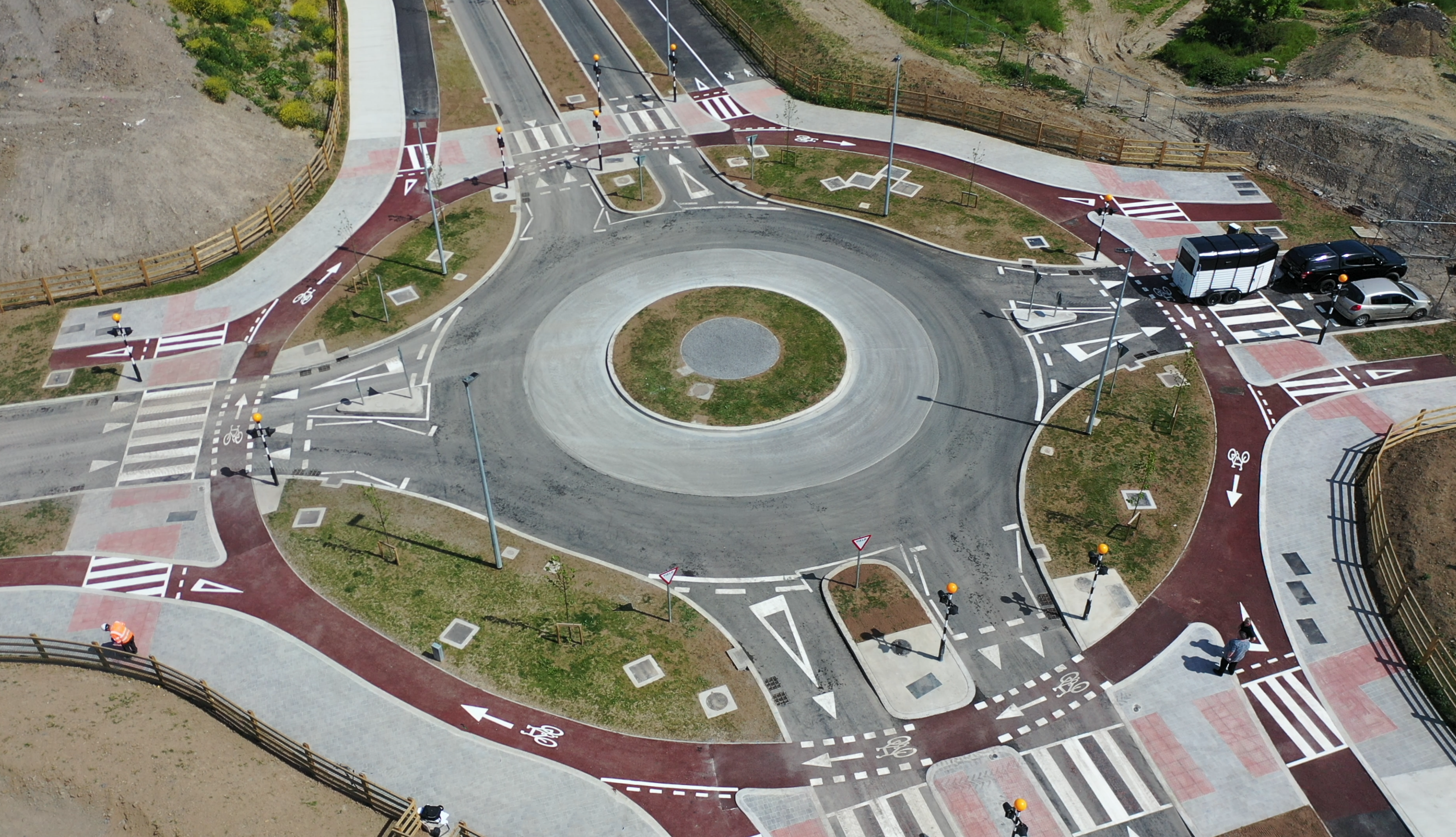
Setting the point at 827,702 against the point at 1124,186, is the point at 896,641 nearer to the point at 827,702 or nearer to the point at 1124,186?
the point at 827,702

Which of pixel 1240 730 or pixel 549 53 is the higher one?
pixel 549 53

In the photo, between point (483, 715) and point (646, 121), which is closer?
point (483, 715)

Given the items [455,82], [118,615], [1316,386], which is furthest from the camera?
[455,82]

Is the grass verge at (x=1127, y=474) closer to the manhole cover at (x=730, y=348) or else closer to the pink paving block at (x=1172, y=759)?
the pink paving block at (x=1172, y=759)

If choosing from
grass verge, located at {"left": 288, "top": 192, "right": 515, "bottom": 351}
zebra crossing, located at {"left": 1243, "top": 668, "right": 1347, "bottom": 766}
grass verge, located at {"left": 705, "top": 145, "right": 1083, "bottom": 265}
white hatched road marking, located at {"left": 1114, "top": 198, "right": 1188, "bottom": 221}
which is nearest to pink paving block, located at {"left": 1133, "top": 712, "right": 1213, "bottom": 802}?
zebra crossing, located at {"left": 1243, "top": 668, "right": 1347, "bottom": 766}

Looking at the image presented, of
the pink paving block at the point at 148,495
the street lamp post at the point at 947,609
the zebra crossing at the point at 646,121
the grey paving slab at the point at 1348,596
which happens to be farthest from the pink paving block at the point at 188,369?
the grey paving slab at the point at 1348,596

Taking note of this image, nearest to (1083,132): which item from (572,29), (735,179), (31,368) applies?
(735,179)

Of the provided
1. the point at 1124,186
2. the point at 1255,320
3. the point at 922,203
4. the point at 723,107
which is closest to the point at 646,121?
the point at 723,107

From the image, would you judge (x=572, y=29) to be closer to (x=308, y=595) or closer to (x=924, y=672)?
(x=308, y=595)
